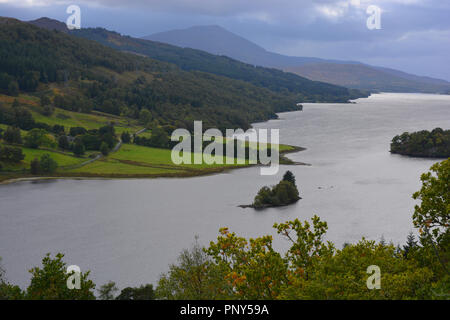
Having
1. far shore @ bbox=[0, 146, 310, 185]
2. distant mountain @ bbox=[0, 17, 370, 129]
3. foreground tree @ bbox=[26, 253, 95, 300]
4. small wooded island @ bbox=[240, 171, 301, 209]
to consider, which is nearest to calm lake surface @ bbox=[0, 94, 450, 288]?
small wooded island @ bbox=[240, 171, 301, 209]

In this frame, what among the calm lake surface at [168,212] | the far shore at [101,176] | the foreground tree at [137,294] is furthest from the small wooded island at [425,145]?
the foreground tree at [137,294]

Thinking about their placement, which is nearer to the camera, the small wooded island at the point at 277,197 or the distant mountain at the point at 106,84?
the small wooded island at the point at 277,197

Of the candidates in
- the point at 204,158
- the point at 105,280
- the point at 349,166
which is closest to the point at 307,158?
the point at 349,166

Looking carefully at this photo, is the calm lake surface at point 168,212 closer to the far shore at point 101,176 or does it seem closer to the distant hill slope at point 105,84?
the far shore at point 101,176

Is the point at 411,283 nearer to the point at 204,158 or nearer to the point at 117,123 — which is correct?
the point at 204,158

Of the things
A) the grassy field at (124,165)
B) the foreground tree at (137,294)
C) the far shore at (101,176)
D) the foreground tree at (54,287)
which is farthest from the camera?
the grassy field at (124,165)

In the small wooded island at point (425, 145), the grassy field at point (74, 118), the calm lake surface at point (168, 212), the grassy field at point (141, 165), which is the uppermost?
the grassy field at point (74, 118)

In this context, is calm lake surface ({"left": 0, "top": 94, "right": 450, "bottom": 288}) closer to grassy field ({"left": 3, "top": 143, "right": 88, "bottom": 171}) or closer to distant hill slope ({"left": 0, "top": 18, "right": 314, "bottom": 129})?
grassy field ({"left": 3, "top": 143, "right": 88, "bottom": 171})
